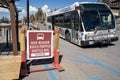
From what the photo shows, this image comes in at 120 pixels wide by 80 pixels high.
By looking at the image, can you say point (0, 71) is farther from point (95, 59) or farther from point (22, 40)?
point (95, 59)

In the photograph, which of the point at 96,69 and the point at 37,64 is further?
the point at 37,64

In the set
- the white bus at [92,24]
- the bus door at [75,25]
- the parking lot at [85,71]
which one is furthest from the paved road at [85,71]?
the bus door at [75,25]

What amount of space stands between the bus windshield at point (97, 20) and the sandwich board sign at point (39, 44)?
519 centimetres

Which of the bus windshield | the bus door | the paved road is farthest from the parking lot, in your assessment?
the bus door

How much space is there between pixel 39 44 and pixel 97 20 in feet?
20.5

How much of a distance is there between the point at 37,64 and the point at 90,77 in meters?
2.73

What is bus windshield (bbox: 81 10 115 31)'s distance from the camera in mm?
12664

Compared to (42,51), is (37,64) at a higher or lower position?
lower

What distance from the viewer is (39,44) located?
7.66 metres

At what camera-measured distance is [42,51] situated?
771 cm

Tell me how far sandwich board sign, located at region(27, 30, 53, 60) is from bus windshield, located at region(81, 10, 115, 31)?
5.19 meters

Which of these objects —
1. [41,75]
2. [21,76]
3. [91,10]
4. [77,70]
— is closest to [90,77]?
[77,70]

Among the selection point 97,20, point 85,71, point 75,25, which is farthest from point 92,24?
point 85,71

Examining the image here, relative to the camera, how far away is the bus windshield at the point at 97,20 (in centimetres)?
1266
